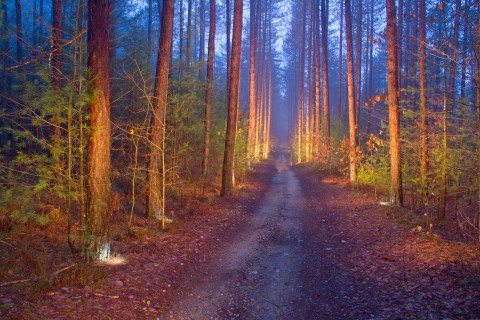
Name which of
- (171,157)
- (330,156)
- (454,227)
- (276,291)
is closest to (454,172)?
(454,227)

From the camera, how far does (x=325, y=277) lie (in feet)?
21.7

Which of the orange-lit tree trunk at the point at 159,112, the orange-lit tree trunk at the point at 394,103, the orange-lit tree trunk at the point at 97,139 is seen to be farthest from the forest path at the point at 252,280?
the orange-lit tree trunk at the point at 394,103

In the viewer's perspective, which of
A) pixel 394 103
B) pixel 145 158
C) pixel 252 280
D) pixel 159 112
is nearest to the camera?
pixel 252 280

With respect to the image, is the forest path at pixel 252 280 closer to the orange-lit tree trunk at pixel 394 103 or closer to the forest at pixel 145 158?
the forest at pixel 145 158

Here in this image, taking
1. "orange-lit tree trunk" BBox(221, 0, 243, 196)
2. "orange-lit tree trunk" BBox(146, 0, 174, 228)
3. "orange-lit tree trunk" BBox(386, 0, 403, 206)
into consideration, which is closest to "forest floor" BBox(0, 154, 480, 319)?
"orange-lit tree trunk" BBox(146, 0, 174, 228)

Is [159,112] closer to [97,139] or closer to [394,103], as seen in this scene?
[97,139]

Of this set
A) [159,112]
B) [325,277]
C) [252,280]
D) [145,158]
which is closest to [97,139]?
[159,112]

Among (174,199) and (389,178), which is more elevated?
(389,178)

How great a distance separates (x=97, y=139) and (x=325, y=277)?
532cm

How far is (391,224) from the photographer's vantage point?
9922 mm

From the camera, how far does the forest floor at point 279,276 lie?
4977mm

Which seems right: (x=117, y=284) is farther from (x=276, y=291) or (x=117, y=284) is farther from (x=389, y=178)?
(x=389, y=178)

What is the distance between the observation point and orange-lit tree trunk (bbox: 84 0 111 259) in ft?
21.6

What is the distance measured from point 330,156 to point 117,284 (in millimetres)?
20542
